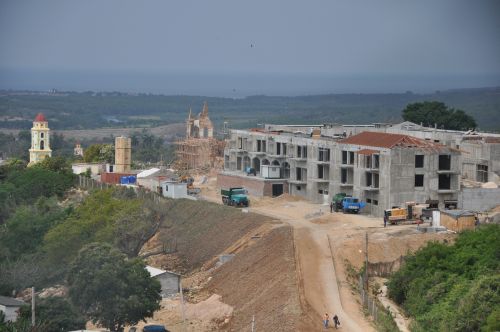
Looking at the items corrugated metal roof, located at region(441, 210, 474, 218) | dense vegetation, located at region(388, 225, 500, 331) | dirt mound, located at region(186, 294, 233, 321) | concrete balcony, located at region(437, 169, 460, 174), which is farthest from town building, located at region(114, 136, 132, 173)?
dense vegetation, located at region(388, 225, 500, 331)

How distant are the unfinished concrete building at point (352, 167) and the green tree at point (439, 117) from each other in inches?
827

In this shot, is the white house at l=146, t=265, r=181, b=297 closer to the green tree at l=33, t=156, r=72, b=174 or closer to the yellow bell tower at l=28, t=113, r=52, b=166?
the green tree at l=33, t=156, r=72, b=174

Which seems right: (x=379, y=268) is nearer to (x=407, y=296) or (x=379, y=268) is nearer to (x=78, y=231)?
(x=407, y=296)

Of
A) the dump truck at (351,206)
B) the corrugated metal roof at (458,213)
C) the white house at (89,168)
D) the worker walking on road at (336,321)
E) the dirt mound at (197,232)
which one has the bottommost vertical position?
the worker walking on road at (336,321)

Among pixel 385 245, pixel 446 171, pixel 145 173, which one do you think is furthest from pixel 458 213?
pixel 145 173

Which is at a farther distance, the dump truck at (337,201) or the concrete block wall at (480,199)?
the dump truck at (337,201)

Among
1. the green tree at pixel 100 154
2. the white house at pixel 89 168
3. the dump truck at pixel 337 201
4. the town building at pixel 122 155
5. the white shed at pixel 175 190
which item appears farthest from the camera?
the green tree at pixel 100 154

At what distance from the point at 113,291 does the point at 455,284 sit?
37.9ft

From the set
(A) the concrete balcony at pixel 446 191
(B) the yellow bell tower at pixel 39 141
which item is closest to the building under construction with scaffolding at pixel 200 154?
(B) the yellow bell tower at pixel 39 141

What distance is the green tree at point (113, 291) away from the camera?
45.4m

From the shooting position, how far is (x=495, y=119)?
170m

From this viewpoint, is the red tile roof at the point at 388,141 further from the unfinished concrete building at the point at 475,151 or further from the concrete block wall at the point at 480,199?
the unfinished concrete building at the point at 475,151

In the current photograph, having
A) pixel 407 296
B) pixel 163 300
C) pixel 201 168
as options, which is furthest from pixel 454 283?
pixel 201 168

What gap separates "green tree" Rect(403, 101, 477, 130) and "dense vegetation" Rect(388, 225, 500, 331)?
41366 millimetres
